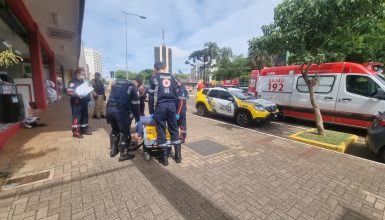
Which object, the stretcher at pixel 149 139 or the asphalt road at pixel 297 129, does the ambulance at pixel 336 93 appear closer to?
the asphalt road at pixel 297 129

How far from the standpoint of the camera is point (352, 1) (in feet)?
15.4

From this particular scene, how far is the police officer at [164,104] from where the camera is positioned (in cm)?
382

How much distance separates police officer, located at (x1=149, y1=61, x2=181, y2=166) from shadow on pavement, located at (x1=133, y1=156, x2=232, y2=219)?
413 mm

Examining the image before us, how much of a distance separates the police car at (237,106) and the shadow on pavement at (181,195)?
472cm

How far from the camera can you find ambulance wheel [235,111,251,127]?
25.0 feet

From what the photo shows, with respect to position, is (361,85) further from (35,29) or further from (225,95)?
(35,29)

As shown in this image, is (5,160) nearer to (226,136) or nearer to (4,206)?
(4,206)

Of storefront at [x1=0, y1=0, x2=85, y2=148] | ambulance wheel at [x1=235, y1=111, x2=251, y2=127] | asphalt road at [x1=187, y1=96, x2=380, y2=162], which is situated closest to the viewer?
asphalt road at [x1=187, y1=96, x2=380, y2=162]

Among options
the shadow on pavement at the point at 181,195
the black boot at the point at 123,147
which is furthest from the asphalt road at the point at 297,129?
the black boot at the point at 123,147

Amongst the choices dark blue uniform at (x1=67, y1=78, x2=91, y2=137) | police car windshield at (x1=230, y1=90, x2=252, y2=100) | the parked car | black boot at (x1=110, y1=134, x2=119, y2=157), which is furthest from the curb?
dark blue uniform at (x1=67, y1=78, x2=91, y2=137)

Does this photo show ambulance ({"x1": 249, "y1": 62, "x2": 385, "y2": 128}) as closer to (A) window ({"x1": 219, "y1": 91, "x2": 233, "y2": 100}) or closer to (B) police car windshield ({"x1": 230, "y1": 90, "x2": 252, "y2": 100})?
(B) police car windshield ({"x1": 230, "y1": 90, "x2": 252, "y2": 100})

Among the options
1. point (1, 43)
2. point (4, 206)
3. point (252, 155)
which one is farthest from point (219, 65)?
point (4, 206)

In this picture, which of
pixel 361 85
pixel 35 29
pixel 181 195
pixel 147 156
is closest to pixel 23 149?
pixel 147 156

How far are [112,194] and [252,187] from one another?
7.43ft
